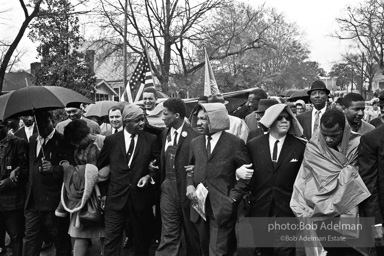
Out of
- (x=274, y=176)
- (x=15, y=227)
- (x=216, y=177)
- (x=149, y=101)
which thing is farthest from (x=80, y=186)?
(x=149, y=101)

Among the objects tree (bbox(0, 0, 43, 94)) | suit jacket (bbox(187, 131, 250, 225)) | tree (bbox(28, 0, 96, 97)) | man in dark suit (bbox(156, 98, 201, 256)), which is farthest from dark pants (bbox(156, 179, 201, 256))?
tree (bbox(0, 0, 43, 94))

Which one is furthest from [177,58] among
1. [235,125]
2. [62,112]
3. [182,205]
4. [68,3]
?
[182,205]

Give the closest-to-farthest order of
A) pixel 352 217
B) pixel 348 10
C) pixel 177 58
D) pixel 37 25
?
pixel 352 217 → pixel 37 25 → pixel 177 58 → pixel 348 10

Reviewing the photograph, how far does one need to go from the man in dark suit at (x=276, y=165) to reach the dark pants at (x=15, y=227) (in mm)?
3308

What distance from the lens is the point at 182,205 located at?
5.58 metres

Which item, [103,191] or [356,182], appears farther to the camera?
[103,191]

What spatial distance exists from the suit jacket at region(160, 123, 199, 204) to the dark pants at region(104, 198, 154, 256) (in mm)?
534

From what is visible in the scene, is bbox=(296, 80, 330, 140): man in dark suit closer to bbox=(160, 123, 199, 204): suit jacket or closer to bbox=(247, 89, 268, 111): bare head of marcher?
bbox=(247, 89, 268, 111): bare head of marcher

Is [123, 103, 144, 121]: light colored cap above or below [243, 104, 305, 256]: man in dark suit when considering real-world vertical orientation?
above

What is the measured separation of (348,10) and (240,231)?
3129 cm

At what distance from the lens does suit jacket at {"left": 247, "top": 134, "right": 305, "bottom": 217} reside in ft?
15.9

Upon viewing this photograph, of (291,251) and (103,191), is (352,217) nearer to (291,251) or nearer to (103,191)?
(291,251)

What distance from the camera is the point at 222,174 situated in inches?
199

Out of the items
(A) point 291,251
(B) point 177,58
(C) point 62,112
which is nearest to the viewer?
(A) point 291,251
